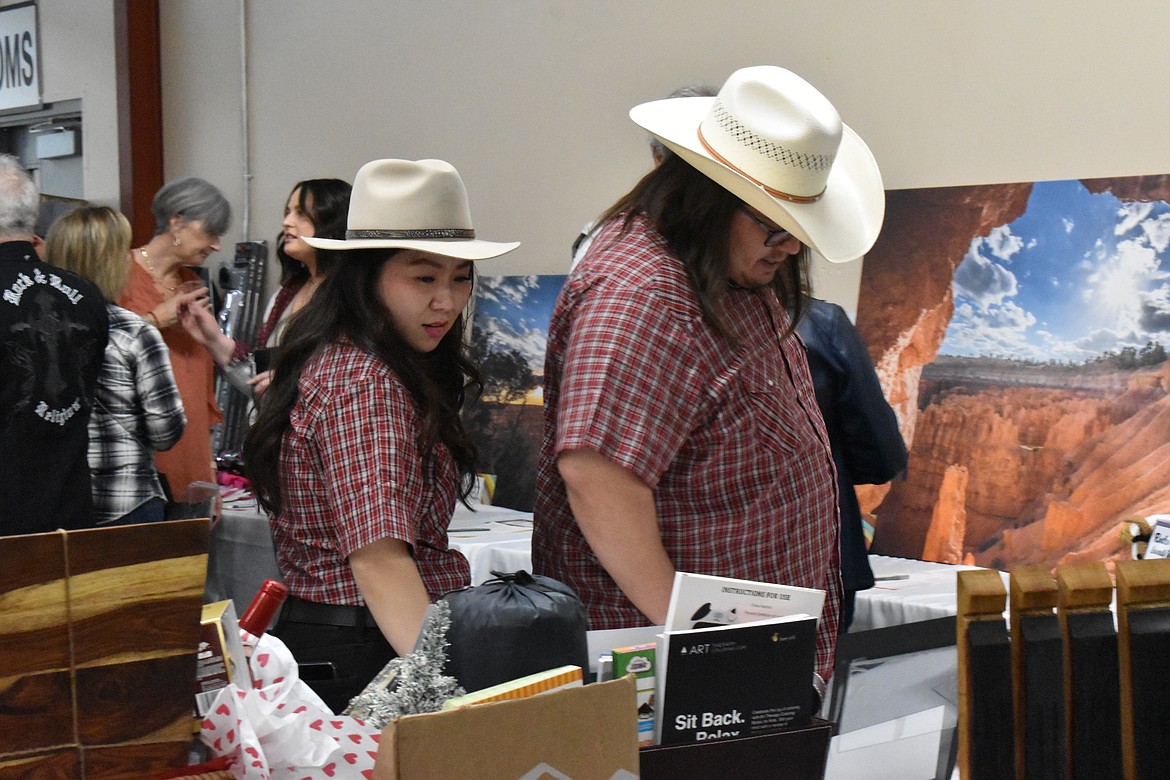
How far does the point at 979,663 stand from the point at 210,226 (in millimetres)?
3466

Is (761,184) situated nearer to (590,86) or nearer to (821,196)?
(821,196)

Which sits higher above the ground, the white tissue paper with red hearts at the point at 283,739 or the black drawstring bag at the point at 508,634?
the black drawstring bag at the point at 508,634

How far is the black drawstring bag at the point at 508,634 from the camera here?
3.51ft

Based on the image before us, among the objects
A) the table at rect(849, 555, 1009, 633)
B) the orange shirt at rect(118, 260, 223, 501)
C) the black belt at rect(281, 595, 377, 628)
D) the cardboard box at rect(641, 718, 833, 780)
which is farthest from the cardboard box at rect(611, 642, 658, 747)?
the orange shirt at rect(118, 260, 223, 501)

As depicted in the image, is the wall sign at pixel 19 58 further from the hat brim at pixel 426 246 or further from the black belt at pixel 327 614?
the black belt at pixel 327 614

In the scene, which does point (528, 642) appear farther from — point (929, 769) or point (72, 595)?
point (929, 769)

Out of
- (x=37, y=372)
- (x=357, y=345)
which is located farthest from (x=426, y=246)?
(x=37, y=372)

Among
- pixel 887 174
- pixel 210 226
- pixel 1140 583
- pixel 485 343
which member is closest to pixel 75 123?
pixel 210 226

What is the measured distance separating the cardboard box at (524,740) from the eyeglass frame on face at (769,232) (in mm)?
831

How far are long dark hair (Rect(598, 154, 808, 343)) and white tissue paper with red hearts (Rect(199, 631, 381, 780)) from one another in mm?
797

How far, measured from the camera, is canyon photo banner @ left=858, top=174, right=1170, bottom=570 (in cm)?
281

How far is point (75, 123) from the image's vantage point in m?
6.34

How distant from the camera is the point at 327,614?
1.61 m

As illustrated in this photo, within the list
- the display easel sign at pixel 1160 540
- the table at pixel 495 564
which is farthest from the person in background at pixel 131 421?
the display easel sign at pixel 1160 540
